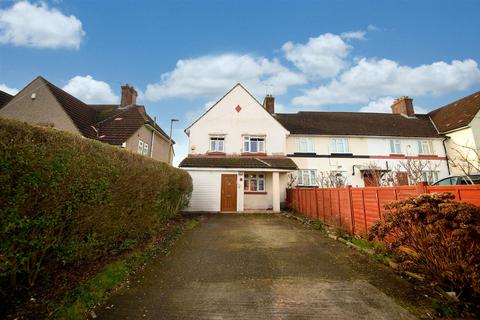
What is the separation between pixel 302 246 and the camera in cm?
706

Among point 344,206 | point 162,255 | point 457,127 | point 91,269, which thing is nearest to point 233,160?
point 344,206

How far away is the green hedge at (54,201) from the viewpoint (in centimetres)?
270

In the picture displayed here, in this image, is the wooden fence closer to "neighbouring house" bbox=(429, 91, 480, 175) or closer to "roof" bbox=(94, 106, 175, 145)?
"roof" bbox=(94, 106, 175, 145)

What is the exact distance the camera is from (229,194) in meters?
16.2

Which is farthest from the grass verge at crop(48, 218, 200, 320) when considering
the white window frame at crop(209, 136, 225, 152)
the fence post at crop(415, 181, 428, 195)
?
the white window frame at crop(209, 136, 225, 152)

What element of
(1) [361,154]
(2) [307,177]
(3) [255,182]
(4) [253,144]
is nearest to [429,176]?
(1) [361,154]

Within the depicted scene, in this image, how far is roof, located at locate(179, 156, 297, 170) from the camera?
16.2 m

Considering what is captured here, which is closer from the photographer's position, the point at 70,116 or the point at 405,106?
the point at 70,116

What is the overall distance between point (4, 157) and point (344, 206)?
9229 mm

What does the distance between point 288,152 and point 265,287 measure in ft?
55.9

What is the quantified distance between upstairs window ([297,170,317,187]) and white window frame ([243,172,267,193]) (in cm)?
389

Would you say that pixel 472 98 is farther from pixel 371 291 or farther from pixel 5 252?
pixel 5 252

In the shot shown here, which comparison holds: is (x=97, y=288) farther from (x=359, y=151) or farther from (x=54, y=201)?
(x=359, y=151)

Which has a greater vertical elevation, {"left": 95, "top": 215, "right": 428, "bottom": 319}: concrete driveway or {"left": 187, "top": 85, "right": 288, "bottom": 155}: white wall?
{"left": 187, "top": 85, "right": 288, "bottom": 155}: white wall
